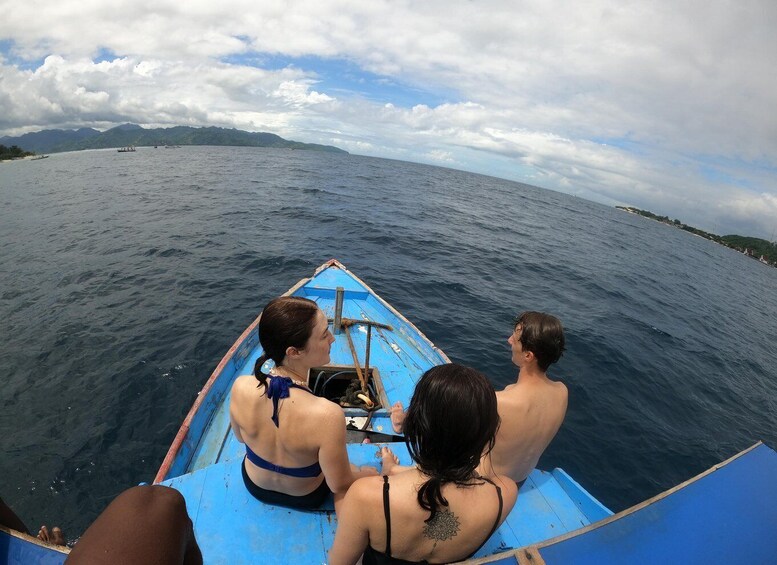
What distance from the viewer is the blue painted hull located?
3086 mm

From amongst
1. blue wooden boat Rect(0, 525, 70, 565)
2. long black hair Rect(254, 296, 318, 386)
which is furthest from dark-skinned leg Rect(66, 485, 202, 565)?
long black hair Rect(254, 296, 318, 386)

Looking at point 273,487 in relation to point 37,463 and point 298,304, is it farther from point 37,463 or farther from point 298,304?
point 37,463

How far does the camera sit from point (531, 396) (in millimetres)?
3373

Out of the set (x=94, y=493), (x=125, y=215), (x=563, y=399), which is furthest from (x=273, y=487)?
(x=125, y=215)

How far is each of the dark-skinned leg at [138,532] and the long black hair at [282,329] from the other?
105 centimetres

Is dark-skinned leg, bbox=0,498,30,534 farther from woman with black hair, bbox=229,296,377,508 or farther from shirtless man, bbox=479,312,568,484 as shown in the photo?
shirtless man, bbox=479,312,568,484

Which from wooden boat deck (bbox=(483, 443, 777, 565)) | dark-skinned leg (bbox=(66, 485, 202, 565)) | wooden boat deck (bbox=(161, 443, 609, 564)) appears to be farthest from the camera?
wooden boat deck (bbox=(161, 443, 609, 564))

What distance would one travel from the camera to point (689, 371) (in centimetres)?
1294

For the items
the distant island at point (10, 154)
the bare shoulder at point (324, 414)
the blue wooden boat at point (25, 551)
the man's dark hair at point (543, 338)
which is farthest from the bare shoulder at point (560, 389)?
the distant island at point (10, 154)

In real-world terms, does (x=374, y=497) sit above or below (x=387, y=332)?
above

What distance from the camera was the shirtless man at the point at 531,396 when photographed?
10.9 feet

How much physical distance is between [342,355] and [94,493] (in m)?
4.68

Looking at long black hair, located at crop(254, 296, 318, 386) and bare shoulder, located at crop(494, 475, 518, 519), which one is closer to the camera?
bare shoulder, located at crop(494, 475, 518, 519)

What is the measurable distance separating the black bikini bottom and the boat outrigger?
0.07 m
